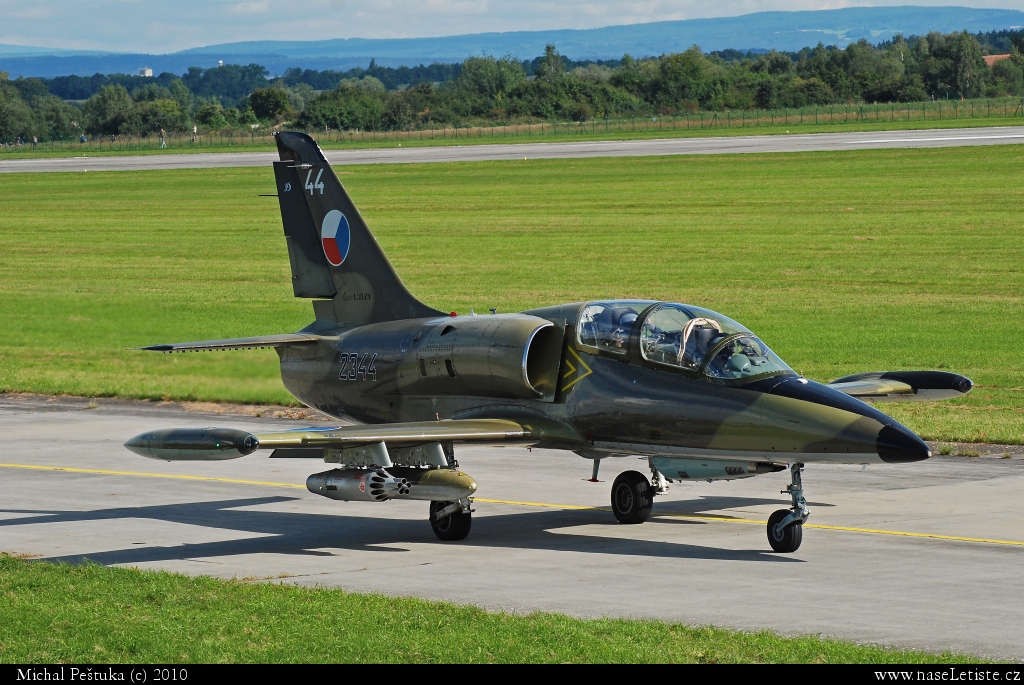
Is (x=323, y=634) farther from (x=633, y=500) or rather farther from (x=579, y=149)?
(x=579, y=149)

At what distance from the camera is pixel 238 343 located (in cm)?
2120

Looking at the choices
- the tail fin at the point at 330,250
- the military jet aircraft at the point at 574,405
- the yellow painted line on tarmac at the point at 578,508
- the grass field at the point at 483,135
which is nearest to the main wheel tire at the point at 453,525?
the military jet aircraft at the point at 574,405

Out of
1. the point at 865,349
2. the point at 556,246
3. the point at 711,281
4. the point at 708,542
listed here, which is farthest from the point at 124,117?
the point at 708,542

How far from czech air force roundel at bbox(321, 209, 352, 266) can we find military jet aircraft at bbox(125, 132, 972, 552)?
143 cm

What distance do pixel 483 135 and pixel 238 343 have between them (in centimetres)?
11145

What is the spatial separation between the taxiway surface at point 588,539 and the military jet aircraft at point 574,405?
32.2 inches

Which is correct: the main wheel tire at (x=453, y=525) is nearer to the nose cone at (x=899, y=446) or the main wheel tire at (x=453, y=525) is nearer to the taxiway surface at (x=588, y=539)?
the taxiway surface at (x=588, y=539)

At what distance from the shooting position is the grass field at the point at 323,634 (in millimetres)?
11992

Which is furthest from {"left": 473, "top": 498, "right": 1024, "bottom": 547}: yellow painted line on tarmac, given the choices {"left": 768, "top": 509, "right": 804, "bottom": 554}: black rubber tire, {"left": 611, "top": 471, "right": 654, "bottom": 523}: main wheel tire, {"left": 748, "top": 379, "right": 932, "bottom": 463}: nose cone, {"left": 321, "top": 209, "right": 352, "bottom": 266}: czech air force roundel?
{"left": 321, "top": 209, "right": 352, "bottom": 266}: czech air force roundel

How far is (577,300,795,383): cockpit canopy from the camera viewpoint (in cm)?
1720

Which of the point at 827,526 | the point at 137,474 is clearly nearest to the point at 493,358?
the point at 827,526

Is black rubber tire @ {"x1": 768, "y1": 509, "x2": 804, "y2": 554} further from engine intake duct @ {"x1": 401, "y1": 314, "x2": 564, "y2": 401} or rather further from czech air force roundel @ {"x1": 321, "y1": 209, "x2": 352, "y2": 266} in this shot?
czech air force roundel @ {"x1": 321, "y1": 209, "x2": 352, "y2": 266}

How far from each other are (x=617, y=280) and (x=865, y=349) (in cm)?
1337

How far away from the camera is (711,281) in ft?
149
